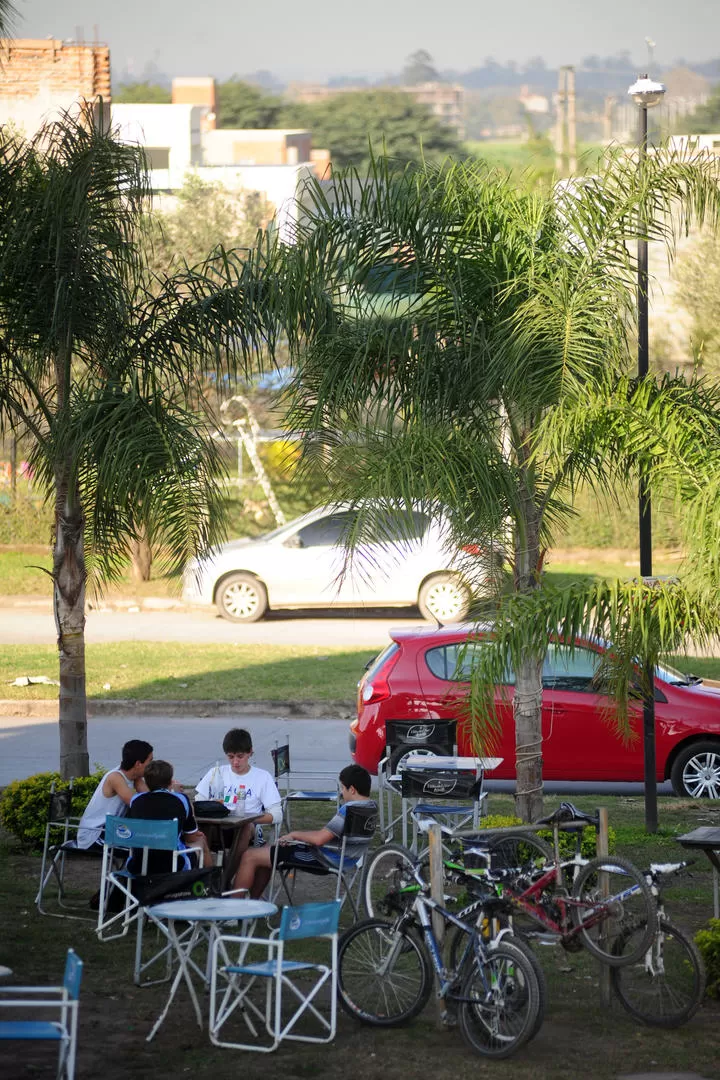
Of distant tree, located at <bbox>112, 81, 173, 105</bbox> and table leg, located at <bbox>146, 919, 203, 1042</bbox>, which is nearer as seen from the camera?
table leg, located at <bbox>146, 919, 203, 1042</bbox>

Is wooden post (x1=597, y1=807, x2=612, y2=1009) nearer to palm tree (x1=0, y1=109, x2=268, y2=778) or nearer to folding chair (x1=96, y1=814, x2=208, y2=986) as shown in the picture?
folding chair (x1=96, y1=814, x2=208, y2=986)

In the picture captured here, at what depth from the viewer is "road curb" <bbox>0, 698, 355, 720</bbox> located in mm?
15758

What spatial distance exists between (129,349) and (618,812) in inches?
221

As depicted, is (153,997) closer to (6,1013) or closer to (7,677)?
(6,1013)

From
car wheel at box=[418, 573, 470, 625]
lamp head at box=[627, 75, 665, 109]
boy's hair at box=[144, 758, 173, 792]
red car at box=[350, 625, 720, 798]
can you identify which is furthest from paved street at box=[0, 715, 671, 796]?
car wheel at box=[418, 573, 470, 625]

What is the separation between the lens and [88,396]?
9484mm

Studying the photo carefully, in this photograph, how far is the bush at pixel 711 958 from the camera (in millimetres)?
7051

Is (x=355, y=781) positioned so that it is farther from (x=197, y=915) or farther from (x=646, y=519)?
(x=646, y=519)

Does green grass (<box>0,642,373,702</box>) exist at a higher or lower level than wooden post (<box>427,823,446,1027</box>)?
lower

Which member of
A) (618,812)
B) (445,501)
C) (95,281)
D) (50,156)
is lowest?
(618,812)

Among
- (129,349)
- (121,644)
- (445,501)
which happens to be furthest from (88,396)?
(121,644)

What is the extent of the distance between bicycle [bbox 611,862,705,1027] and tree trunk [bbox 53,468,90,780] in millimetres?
5016

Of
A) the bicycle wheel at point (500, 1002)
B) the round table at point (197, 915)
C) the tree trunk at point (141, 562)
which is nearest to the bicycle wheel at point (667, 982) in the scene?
the bicycle wheel at point (500, 1002)

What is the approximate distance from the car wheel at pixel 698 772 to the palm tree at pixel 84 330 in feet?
17.5
